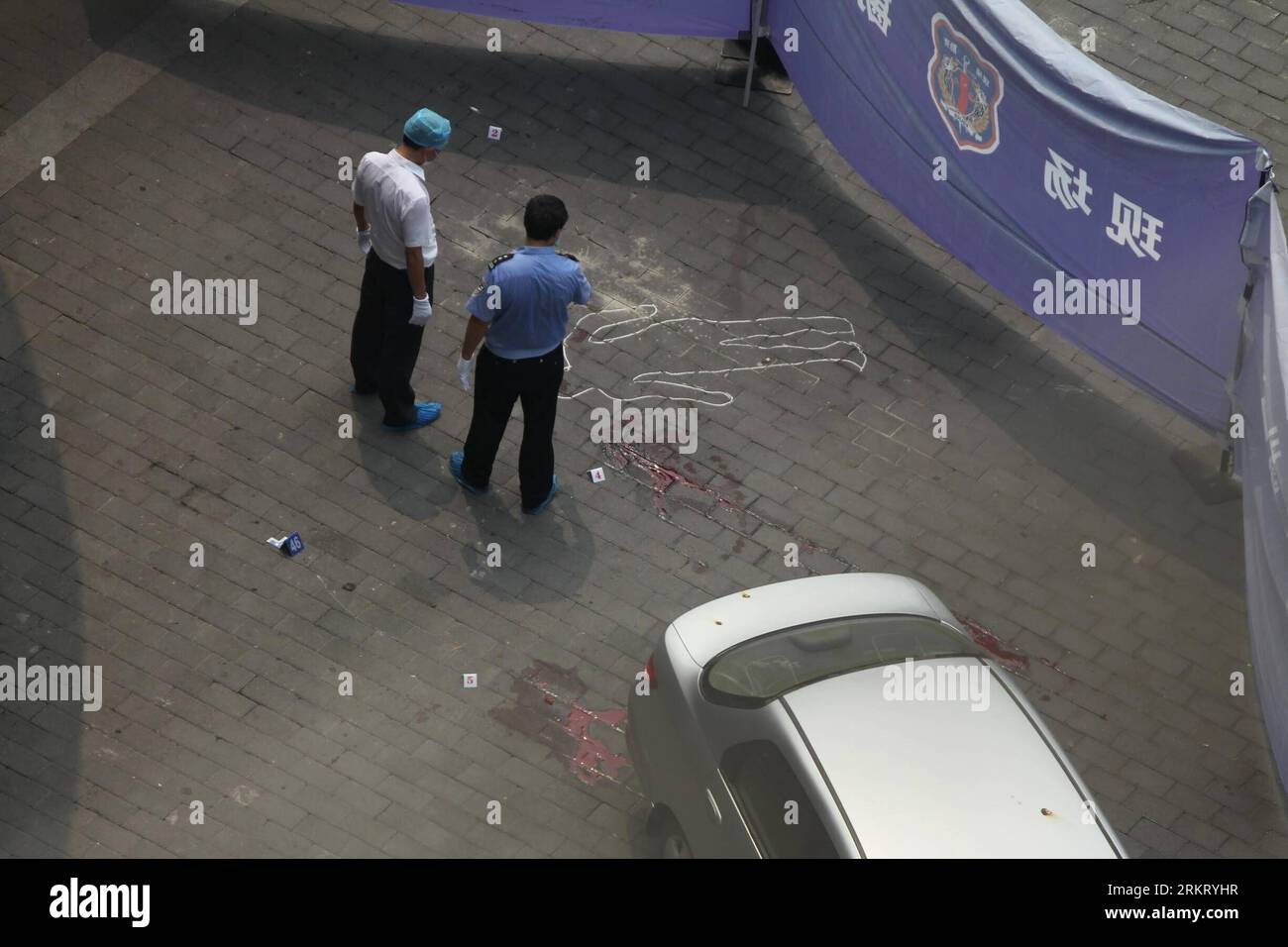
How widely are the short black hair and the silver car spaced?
2098 mm

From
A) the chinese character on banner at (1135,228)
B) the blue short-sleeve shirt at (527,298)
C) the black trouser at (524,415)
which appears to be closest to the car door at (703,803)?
the black trouser at (524,415)

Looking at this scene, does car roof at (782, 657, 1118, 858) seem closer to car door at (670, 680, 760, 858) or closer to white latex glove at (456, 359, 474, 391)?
car door at (670, 680, 760, 858)

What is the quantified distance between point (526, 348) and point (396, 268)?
95 centimetres

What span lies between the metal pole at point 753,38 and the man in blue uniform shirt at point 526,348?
3.44m

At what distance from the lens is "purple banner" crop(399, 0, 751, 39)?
1199cm

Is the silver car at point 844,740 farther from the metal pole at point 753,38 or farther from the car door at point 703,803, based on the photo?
the metal pole at point 753,38

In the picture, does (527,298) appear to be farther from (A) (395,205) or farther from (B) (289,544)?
(B) (289,544)

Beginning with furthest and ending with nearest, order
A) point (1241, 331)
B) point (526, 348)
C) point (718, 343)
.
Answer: point (718, 343) → point (1241, 331) → point (526, 348)

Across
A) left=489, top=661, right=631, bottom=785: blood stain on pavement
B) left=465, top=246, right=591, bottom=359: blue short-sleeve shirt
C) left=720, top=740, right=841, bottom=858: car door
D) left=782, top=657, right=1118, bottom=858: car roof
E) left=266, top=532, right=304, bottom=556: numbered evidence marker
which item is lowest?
left=489, top=661, right=631, bottom=785: blood stain on pavement

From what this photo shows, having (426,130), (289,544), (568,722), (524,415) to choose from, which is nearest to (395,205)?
(426,130)

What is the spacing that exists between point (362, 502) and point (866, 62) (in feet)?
14.3

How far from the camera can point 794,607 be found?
822cm

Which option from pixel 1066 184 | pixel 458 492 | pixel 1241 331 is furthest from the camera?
pixel 1066 184

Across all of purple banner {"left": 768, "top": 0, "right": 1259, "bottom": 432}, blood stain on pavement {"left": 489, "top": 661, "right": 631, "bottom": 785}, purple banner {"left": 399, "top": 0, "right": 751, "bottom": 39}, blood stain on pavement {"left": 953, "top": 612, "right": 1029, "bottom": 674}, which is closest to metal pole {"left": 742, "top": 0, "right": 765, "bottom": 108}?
purple banner {"left": 399, "top": 0, "right": 751, "bottom": 39}
